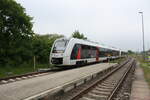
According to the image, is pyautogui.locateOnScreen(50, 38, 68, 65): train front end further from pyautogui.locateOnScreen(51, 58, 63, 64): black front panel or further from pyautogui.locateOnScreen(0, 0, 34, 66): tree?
pyautogui.locateOnScreen(0, 0, 34, 66): tree

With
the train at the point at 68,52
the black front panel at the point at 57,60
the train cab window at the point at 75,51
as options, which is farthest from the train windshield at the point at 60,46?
the train cab window at the point at 75,51

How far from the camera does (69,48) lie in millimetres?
15156

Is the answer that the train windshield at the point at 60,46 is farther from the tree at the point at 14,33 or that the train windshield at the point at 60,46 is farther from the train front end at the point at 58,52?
the tree at the point at 14,33

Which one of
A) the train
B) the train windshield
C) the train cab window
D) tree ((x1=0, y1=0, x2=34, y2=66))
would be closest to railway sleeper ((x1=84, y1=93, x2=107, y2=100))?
the train

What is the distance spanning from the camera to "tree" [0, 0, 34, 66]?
1989cm

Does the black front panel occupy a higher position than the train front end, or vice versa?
the train front end

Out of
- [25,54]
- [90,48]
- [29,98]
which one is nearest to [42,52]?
[25,54]

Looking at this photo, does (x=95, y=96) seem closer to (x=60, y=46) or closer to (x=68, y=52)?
(x=68, y=52)

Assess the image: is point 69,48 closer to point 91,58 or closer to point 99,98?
point 91,58

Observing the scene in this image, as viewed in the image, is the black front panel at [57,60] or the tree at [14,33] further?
the tree at [14,33]

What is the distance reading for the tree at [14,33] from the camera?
1989cm

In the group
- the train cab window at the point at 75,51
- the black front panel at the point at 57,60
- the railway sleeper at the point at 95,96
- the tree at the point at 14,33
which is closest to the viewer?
the railway sleeper at the point at 95,96

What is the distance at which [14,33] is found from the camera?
2156cm

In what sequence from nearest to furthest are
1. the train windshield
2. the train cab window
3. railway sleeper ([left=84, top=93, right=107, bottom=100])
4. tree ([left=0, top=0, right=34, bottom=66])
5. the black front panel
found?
railway sleeper ([left=84, top=93, right=107, bottom=100]), the black front panel, the train windshield, the train cab window, tree ([left=0, top=0, right=34, bottom=66])
